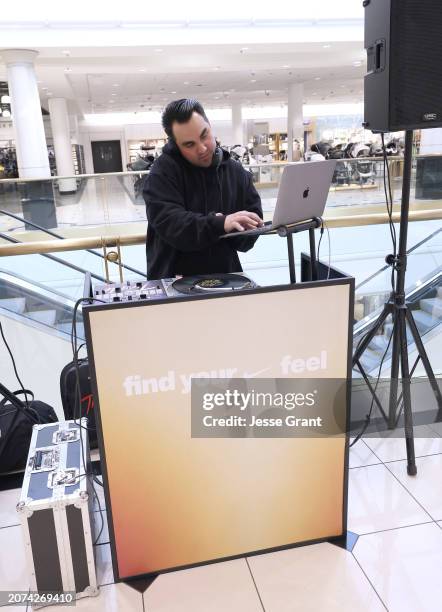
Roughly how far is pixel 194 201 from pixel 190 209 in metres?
0.03

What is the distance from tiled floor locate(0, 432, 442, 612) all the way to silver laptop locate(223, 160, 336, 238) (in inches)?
41.4

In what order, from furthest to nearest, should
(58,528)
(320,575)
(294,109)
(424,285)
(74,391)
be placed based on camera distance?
(294,109), (424,285), (74,391), (320,575), (58,528)

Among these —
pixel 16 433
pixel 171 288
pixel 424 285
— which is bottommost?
pixel 16 433

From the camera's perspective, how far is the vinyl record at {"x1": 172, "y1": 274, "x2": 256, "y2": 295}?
1.42 meters

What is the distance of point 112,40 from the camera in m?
8.38

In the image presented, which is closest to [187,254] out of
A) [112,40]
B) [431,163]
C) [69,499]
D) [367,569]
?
[69,499]

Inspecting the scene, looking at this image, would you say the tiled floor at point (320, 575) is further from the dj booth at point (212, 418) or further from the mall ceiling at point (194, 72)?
the mall ceiling at point (194, 72)

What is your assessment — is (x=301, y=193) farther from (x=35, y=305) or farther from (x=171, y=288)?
(x=35, y=305)

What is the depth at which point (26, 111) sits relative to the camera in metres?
9.25

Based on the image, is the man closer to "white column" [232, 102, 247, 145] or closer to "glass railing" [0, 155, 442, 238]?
"glass railing" [0, 155, 442, 238]

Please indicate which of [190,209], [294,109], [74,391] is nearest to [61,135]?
[294,109]

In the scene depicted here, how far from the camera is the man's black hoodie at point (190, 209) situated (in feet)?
5.43

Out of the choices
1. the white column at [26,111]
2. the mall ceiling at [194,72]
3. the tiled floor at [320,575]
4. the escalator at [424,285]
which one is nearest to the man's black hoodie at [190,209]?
the tiled floor at [320,575]

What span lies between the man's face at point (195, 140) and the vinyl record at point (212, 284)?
452mm
